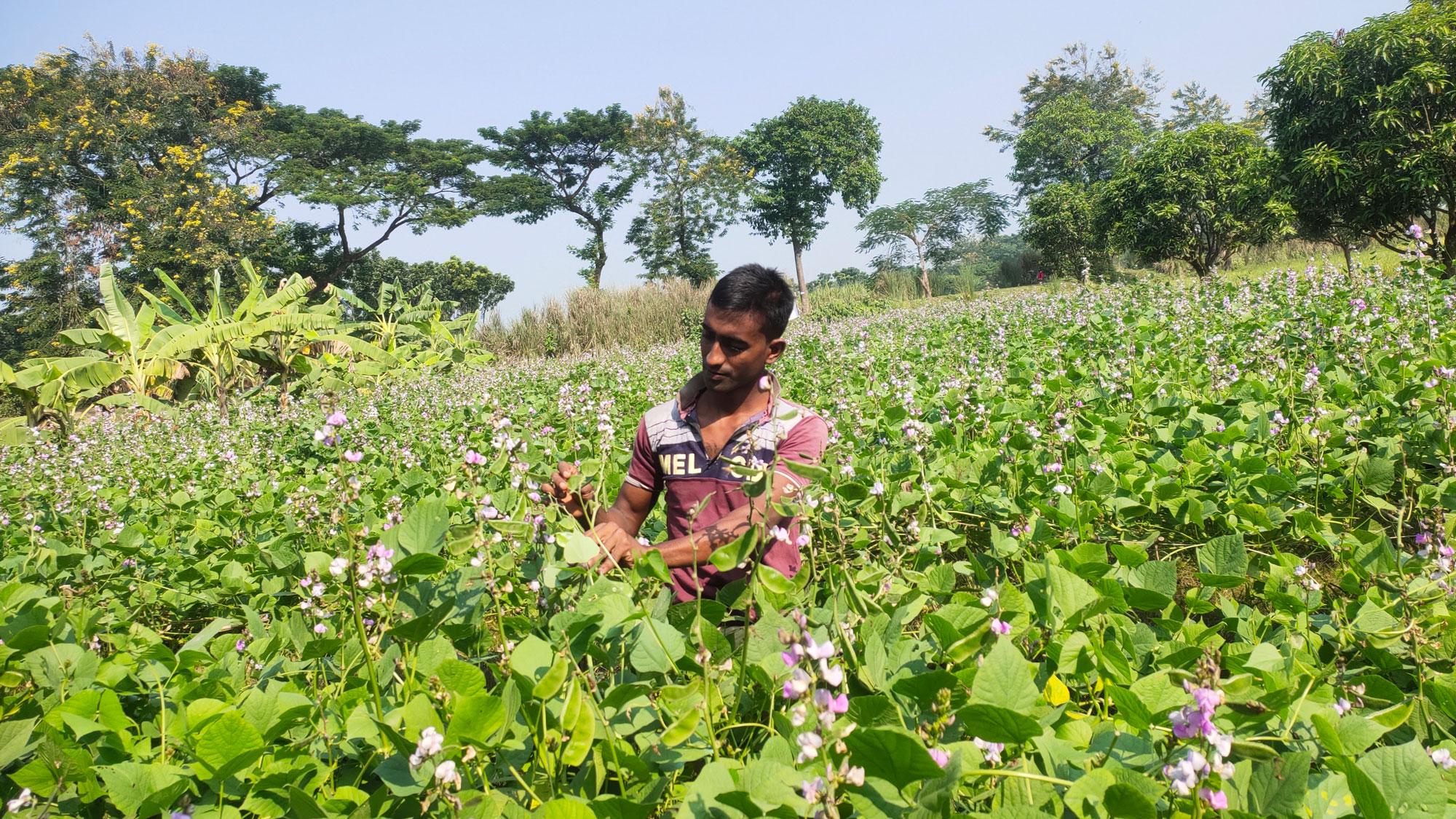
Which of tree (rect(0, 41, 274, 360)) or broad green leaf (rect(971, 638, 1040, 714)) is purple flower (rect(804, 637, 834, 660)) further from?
tree (rect(0, 41, 274, 360))

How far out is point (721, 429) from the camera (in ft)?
8.15

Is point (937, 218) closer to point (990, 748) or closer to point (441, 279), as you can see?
point (441, 279)

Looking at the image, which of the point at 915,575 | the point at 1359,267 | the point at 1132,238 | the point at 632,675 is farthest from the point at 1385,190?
the point at 632,675

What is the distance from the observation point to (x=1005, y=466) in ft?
10.5

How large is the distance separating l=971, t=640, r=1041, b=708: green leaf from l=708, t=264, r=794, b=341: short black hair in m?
1.47

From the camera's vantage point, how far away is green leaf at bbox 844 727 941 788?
2.77 ft

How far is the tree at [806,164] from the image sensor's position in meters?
40.9

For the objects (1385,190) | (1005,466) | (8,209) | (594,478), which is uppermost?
(8,209)

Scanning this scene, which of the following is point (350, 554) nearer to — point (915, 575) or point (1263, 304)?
point (915, 575)

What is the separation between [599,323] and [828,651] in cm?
1803

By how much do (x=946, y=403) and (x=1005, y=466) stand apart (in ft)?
2.57

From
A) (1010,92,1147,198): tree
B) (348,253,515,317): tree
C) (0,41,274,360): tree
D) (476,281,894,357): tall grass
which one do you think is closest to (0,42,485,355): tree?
(0,41,274,360): tree

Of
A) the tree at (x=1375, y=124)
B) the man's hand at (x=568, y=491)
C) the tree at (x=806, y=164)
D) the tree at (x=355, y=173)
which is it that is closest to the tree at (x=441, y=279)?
the tree at (x=355, y=173)

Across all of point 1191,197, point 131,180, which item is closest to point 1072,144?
point 1191,197
